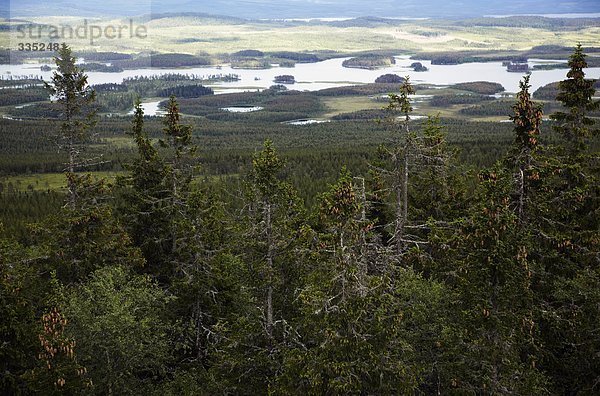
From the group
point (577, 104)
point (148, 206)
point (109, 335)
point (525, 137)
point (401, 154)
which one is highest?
point (577, 104)

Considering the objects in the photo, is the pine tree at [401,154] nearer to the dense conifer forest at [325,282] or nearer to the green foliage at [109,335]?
the dense conifer forest at [325,282]

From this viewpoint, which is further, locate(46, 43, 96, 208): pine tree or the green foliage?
locate(46, 43, 96, 208): pine tree

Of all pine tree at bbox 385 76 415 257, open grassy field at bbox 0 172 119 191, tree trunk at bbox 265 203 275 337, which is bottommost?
open grassy field at bbox 0 172 119 191

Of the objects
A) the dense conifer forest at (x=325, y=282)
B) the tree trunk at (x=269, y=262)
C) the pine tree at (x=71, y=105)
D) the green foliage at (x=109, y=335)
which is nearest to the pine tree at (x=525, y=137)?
the dense conifer forest at (x=325, y=282)

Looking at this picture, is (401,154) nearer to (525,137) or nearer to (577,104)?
(525,137)

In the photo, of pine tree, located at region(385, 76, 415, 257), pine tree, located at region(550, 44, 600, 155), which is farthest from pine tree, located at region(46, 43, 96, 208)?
pine tree, located at region(550, 44, 600, 155)

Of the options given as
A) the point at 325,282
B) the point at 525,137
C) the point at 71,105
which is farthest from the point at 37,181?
the point at 325,282

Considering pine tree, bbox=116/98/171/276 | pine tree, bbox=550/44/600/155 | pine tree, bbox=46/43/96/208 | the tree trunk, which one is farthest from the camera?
pine tree, bbox=116/98/171/276

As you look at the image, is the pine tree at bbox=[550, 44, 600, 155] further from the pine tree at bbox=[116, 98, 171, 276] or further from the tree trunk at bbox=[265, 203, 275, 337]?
the pine tree at bbox=[116, 98, 171, 276]

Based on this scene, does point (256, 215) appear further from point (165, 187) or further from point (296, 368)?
point (165, 187)
